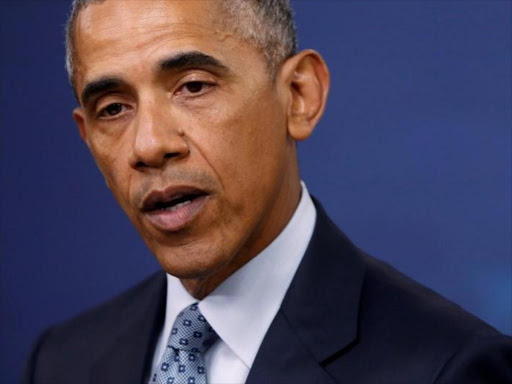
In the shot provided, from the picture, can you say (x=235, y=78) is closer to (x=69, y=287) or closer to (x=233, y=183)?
(x=233, y=183)

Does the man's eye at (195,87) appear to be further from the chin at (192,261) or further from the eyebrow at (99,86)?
the chin at (192,261)

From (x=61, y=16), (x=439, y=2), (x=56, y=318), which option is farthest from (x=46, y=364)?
(x=439, y=2)

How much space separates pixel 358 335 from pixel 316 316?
3.9 inches

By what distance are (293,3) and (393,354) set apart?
3.47 ft

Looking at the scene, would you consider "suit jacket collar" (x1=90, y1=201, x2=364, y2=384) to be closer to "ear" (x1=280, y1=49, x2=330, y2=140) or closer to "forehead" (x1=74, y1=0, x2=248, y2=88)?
"ear" (x1=280, y1=49, x2=330, y2=140)

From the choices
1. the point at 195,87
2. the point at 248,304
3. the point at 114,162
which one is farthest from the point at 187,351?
the point at 195,87

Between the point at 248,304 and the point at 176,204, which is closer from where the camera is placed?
the point at 176,204

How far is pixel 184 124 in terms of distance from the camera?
190cm

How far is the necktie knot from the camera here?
6.77 ft

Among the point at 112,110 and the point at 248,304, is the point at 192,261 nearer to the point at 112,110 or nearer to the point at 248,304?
the point at 248,304

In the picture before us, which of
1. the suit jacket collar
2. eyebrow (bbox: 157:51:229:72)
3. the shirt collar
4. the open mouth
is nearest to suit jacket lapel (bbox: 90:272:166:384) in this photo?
the suit jacket collar

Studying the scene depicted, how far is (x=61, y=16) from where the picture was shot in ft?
9.54

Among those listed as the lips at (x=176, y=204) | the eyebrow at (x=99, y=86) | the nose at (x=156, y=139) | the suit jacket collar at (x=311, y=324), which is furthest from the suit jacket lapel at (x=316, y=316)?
the eyebrow at (x=99, y=86)

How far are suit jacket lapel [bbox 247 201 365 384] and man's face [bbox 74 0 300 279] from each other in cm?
16
